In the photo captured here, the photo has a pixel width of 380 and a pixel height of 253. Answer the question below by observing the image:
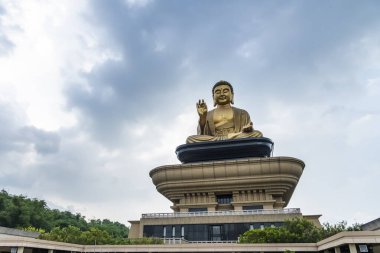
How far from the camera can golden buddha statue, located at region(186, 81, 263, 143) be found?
40875 millimetres

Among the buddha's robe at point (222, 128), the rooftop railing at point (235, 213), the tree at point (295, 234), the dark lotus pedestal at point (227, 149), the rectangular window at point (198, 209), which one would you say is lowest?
the tree at point (295, 234)

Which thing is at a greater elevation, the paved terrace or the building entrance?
the building entrance

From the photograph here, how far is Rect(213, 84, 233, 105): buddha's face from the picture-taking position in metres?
45.4

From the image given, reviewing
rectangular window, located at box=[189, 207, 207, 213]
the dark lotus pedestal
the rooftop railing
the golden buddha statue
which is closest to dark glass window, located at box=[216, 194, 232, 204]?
rectangular window, located at box=[189, 207, 207, 213]

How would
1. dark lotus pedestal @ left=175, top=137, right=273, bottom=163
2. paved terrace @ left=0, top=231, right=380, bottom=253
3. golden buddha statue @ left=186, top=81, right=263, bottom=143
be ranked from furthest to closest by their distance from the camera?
golden buddha statue @ left=186, top=81, right=263, bottom=143, dark lotus pedestal @ left=175, top=137, right=273, bottom=163, paved terrace @ left=0, top=231, right=380, bottom=253

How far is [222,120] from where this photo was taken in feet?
144

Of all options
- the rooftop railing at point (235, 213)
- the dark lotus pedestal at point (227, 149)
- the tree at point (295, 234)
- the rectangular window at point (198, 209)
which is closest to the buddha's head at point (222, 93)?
the dark lotus pedestal at point (227, 149)

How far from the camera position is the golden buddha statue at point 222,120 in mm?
40875

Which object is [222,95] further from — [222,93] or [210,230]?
[210,230]

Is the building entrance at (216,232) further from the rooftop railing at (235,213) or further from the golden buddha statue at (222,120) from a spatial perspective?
the golden buddha statue at (222,120)

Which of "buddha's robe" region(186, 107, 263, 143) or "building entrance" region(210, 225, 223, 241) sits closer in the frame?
"building entrance" region(210, 225, 223, 241)

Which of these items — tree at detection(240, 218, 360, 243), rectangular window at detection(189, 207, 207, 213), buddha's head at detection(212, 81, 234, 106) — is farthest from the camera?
buddha's head at detection(212, 81, 234, 106)

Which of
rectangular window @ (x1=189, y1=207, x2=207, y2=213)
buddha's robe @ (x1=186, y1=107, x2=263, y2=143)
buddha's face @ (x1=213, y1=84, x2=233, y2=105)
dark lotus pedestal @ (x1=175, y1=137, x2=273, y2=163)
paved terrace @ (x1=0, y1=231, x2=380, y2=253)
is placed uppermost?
buddha's face @ (x1=213, y1=84, x2=233, y2=105)

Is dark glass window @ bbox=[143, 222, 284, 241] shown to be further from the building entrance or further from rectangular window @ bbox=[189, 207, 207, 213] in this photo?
rectangular window @ bbox=[189, 207, 207, 213]
